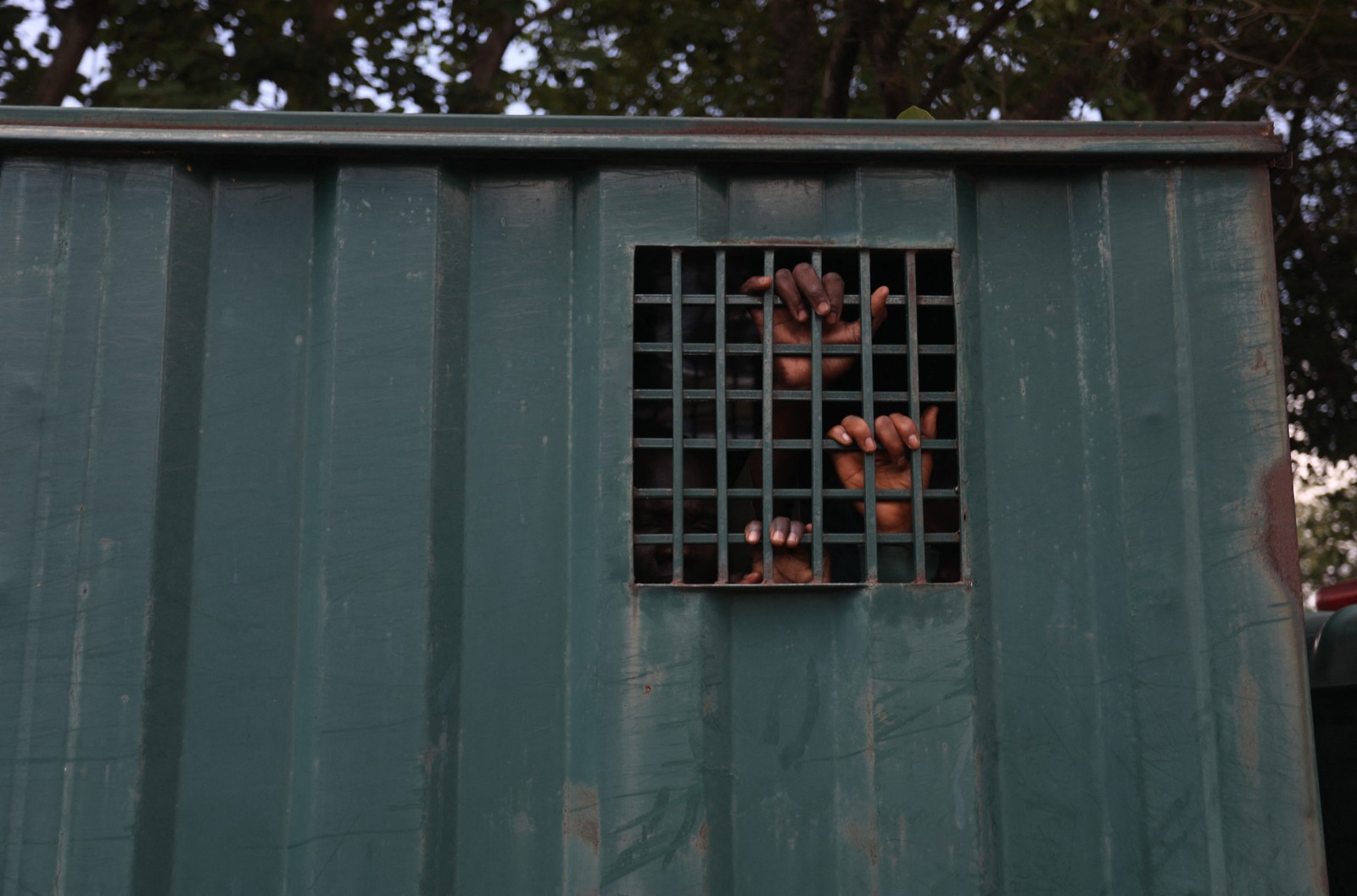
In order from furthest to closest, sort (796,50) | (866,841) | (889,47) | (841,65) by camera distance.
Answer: (796,50) → (841,65) → (889,47) → (866,841)

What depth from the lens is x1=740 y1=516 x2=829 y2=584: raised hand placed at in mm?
2412

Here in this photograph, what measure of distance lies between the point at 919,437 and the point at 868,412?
13 cm

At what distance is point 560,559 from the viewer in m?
2.43

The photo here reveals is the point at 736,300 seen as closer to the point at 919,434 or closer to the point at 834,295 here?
the point at 834,295

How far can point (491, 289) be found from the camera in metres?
2.51

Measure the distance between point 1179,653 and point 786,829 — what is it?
0.89 meters

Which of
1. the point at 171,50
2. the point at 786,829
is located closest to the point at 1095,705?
the point at 786,829

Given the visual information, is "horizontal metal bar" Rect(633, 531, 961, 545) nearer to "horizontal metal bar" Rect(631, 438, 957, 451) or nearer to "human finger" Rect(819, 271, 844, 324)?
"horizontal metal bar" Rect(631, 438, 957, 451)

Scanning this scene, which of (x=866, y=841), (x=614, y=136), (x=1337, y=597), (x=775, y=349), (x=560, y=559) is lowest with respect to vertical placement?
(x=866, y=841)

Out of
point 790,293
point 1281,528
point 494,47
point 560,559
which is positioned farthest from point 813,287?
point 494,47

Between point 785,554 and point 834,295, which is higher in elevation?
point 834,295

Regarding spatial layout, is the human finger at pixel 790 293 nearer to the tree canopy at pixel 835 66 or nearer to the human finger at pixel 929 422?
the human finger at pixel 929 422

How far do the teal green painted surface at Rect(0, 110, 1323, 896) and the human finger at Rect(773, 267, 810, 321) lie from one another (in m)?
0.12

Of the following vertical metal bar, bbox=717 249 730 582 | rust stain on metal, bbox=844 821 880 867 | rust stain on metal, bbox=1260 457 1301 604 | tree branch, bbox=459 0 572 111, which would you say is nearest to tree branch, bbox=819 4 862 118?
tree branch, bbox=459 0 572 111
